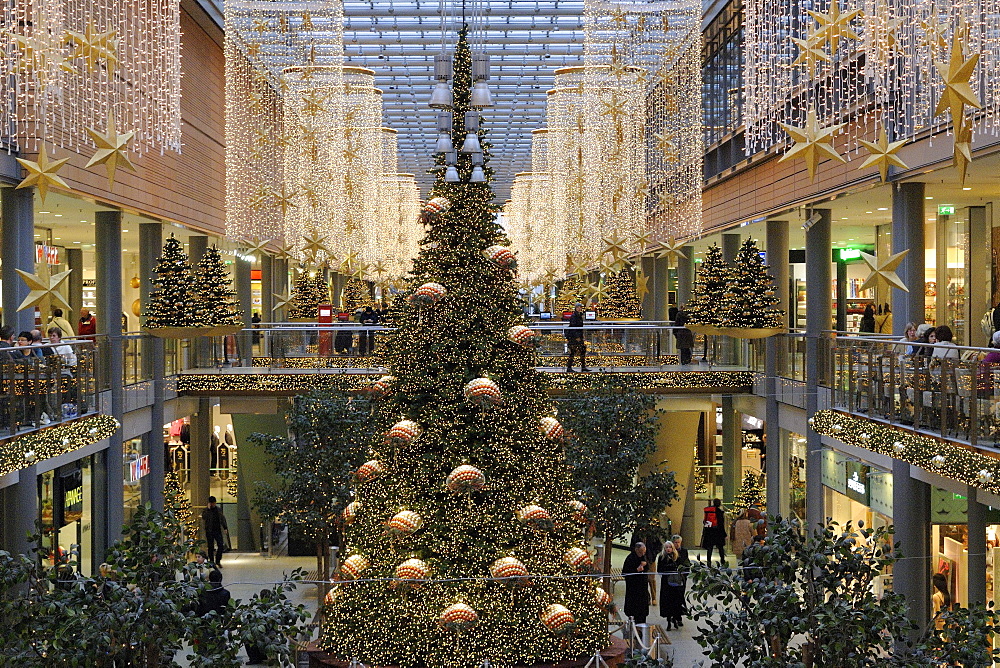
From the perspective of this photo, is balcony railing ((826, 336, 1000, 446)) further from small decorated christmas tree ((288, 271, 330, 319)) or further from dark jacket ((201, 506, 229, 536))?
small decorated christmas tree ((288, 271, 330, 319))

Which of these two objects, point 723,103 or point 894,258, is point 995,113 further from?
point 723,103

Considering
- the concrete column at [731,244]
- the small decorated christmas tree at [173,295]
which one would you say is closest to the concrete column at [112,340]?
the small decorated christmas tree at [173,295]

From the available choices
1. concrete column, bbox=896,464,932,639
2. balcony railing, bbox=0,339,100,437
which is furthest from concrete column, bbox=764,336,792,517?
balcony railing, bbox=0,339,100,437

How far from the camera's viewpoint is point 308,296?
118 ft

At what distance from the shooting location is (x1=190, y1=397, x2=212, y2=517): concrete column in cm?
2617

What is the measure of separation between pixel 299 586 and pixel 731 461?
44.7 ft

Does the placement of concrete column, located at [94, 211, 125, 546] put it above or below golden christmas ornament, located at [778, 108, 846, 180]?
below

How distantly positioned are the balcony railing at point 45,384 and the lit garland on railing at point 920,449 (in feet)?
32.3

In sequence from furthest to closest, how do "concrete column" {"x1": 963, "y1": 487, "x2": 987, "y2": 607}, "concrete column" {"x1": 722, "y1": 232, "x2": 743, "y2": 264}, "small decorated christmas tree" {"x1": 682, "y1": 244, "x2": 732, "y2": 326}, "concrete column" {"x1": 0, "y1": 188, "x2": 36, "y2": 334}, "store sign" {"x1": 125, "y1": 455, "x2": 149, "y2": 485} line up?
"concrete column" {"x1": 722, "y1": 232, "x2": 743, "y2": 264}, "store sign" {"x1": 125, "y1": 455, "x2": 149, "y2": 485}, "small decorated christmas tree" {"x1": 682, "y1": 244, "x2": 732, "y2": 326}, "concrete column" {"x1": 0, "y1": 188, "x2": 36, "y2": 334}, "concrete column" {"x1": 963, "y1": 487, "x2": 987, "y2": 607}

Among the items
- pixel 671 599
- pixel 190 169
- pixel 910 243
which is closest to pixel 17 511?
pixel 671 599

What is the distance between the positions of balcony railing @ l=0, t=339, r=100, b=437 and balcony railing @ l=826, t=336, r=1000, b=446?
9935mm

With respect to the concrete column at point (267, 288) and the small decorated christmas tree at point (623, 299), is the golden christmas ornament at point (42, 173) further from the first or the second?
the concrete column at point (267, 288)

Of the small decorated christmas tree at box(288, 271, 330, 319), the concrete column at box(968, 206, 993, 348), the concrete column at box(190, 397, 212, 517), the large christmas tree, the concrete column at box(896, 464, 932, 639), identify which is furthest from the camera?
the small decorated christmas tree at box(288, 271, 330, 319)

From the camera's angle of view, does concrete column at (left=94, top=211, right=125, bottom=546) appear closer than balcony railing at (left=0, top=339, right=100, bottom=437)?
No
